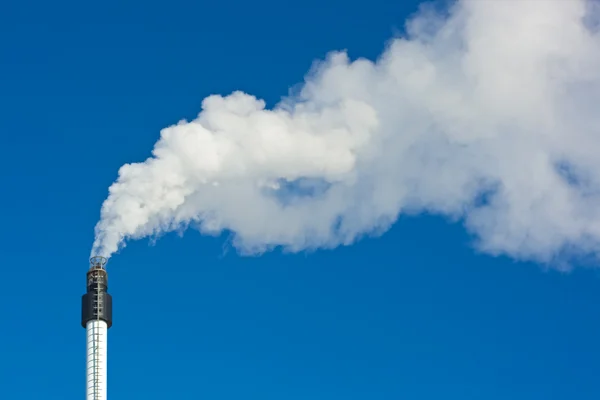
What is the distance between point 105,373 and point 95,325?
4824 mm

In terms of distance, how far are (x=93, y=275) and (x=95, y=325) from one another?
5.09 m

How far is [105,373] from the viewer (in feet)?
392

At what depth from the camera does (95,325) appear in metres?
121

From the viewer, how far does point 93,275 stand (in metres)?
122

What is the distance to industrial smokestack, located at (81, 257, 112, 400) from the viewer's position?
118m

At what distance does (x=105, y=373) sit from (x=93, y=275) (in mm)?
9877

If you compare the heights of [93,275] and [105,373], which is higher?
[93,275]

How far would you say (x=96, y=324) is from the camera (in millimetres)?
120625

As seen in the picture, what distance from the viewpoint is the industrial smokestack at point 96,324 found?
389ft
